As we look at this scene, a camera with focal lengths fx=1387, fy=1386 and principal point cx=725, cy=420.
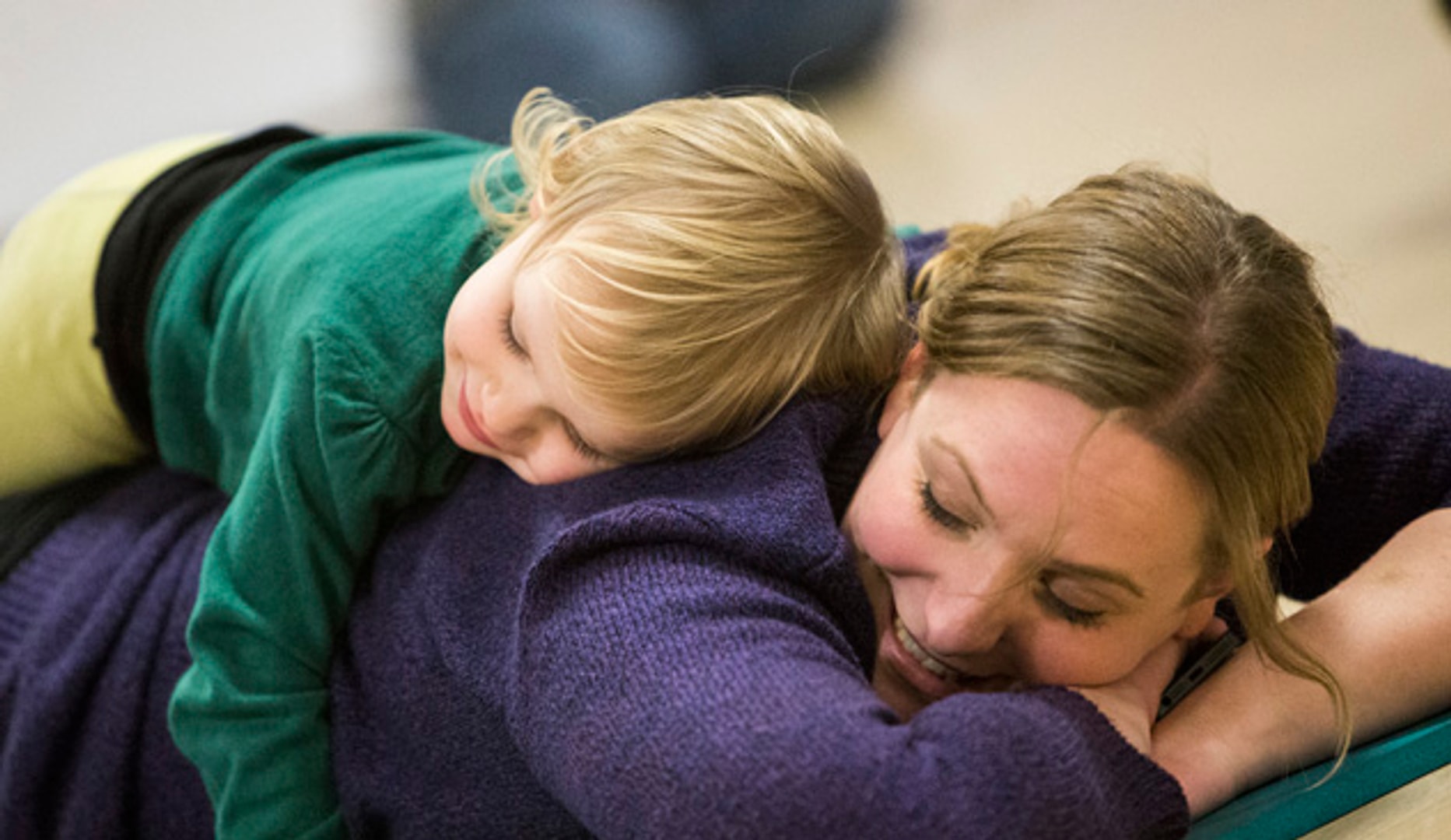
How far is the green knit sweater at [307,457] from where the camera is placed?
822mm

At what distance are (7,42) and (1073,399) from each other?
195 centimetres

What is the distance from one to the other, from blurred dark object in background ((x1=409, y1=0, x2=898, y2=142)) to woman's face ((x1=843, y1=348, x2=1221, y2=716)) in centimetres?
136

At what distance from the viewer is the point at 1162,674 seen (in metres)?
0.78

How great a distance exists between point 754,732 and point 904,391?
26cm

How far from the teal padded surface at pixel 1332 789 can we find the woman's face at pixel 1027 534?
9 centimetres

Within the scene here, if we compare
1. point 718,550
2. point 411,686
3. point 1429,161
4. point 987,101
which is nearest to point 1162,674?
point 718,550

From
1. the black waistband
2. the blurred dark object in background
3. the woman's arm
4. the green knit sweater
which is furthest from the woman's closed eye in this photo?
the blurred dark object in background

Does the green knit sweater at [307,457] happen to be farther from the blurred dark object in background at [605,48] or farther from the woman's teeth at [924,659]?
the blurred dark object in background at [605,48]

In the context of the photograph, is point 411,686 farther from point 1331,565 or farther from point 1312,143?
point 1312,143

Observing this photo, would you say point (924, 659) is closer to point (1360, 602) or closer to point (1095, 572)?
point (1095, 572)

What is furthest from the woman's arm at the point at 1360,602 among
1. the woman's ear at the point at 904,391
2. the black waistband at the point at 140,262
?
the black waistband at the point at 140,262

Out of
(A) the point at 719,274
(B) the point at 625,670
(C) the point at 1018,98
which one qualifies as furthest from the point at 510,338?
(C) the point at 1018,98

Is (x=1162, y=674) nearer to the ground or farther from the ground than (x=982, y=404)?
nearer to the ground

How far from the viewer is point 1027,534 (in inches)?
26.2
